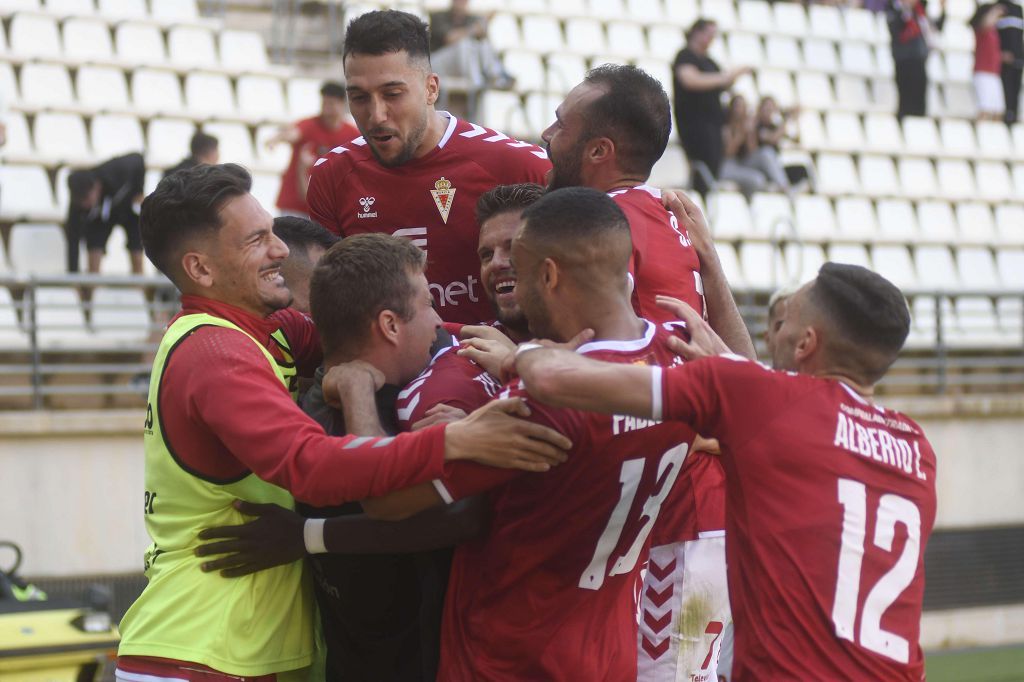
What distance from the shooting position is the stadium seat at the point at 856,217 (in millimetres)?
13094

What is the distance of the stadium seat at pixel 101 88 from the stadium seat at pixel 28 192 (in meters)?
1.43

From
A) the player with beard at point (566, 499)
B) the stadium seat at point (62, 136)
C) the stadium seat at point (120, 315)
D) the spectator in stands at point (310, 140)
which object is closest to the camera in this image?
the player with beard at point (566, 499)

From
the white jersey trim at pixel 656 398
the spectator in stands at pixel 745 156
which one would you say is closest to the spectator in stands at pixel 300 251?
the white jersey trim at pixel 656 398

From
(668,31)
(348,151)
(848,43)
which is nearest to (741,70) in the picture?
(668,31)

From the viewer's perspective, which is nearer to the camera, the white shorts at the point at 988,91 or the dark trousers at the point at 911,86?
the dark trousers at the point at 911,86

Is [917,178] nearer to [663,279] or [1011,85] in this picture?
[1011,85]

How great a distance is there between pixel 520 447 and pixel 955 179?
1288 centimetres

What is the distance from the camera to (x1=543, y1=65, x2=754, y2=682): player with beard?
374cm

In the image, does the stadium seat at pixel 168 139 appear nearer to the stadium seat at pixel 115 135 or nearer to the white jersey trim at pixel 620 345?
the stadium seat at pixel 115 135

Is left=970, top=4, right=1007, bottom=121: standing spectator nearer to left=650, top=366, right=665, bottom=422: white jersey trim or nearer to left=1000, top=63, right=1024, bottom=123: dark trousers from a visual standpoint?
left=1000, top=63, right=1024, bottom=123: dark trousers

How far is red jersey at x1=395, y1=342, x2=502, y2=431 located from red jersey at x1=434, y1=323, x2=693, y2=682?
26cm

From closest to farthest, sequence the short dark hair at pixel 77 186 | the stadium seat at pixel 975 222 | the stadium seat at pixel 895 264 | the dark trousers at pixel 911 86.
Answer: the short dark hair at pixel 77 186, the stadium seat at pixel 895 264, the stadium seat at pixel 975 222, the dark trousers at pixel 911 86

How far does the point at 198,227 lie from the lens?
3578 mm

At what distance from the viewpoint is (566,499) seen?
10.4ft
